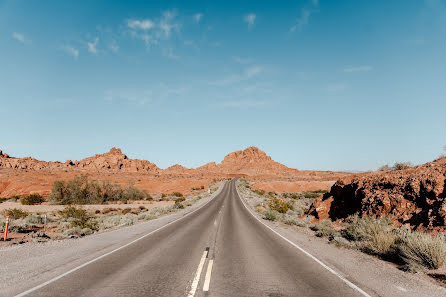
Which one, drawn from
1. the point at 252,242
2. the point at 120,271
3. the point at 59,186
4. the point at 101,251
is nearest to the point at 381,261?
the point at 252,242

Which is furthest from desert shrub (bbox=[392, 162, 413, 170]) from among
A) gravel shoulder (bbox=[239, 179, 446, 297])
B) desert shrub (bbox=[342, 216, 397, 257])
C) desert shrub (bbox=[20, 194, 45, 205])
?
desert shrub (bbox=[20, 194, 45, 205])

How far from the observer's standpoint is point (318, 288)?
586cm

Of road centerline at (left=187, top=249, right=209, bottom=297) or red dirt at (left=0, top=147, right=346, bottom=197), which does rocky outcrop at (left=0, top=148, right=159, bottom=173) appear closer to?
red dirt at (left=0, top=147, right=346, bottom=197)

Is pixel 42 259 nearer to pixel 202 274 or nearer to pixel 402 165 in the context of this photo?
pixel 202 274

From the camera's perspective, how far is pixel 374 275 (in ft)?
22.7

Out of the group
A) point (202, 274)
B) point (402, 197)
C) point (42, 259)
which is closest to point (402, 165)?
point (402, 197)

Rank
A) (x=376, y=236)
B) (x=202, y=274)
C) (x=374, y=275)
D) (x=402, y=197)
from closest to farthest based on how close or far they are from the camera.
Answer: (x=202, y=274), (x=374, y=275), (x=376, y=236), (x=402, y=197)

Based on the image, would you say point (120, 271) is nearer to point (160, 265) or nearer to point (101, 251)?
point (160, 265)

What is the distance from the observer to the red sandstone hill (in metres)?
11.2

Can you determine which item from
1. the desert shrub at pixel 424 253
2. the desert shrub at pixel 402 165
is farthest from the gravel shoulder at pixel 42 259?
the desert shrub at pixel 402 165

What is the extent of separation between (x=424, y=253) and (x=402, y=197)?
658cm

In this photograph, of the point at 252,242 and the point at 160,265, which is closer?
the point at 160,265

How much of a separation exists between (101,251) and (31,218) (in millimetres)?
16350

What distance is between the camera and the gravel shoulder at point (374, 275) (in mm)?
5762
